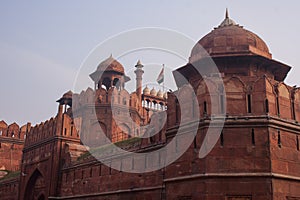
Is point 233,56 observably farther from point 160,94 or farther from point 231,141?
point 160,94

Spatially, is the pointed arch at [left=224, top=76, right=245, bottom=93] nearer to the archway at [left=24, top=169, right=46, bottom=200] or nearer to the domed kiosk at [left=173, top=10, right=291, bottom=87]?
the domed kiosk at [left=173, top=10, right=291, bottom=87]

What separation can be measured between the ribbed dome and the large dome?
51.1 ft

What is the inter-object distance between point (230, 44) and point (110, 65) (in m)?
16.6

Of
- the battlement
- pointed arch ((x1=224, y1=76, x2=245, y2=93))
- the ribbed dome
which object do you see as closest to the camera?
pointed arch ((x1=224, y1=76, x2=245, y2=93))

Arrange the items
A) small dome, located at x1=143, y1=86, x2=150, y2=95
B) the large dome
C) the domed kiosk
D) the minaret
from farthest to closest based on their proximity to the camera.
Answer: small dome, located at x1=143, y1=86, x2=150, y2=95, the minaret, the large dome, the domed kiosk

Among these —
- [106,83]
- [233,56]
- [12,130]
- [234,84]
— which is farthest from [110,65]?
[234,84]

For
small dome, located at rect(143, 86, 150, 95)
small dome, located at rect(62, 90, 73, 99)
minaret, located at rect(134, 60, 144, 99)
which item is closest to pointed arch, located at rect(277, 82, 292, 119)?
small dome, located at rect(62, 90, 73, 99)

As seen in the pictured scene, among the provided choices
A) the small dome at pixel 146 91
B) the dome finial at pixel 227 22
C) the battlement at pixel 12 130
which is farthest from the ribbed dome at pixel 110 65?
the dome finial at pixel 227 22

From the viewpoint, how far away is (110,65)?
27906 millimetres

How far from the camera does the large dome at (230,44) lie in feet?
39.1

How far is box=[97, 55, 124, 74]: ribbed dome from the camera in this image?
2784cm

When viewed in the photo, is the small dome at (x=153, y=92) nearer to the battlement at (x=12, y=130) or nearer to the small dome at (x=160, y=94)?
the small dome at (x=160, y=94)

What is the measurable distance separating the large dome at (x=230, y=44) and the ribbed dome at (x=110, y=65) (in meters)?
15.6

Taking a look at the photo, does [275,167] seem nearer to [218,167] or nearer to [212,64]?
[218,167]
